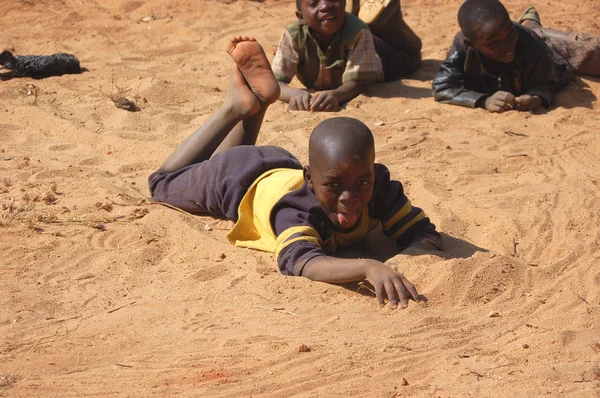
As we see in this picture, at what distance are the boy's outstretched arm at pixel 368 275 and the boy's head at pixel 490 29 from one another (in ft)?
11.8

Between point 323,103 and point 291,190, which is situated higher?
point 291,190

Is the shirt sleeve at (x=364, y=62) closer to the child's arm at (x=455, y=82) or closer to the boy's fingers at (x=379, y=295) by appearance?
the child's arm at (x=455, y=82)

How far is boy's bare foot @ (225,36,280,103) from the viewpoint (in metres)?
5.38

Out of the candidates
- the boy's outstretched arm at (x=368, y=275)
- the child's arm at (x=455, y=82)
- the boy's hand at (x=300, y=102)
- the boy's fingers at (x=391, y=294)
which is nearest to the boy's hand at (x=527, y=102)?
the child's arm at (x=455, y=82)

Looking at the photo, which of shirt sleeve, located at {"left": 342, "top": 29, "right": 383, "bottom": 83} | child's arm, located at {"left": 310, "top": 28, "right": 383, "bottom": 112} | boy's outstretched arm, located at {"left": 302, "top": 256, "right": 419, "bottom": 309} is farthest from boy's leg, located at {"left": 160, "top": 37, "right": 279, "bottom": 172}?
shirt sleeve, located at {"left": 342, "top": 29, "right": 383, "bottom": 83}

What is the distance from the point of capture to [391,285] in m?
4.02

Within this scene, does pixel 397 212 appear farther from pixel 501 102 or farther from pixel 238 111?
pixel 501 102

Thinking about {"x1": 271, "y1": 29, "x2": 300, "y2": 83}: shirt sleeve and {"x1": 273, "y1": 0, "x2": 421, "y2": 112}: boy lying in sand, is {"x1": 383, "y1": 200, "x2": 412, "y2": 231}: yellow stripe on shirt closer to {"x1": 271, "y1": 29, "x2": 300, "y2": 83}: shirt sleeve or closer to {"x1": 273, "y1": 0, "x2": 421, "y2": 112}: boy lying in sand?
{"x1": 273, "y1": 0, "x2": 421, "y2": 112}: boy lying in sand

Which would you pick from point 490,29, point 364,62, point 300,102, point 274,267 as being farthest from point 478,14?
point 274,267

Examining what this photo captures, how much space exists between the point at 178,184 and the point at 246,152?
0.52 m

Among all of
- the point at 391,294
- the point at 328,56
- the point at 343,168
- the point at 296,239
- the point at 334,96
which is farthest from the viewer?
the point at 328,56

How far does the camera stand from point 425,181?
5.66 metres

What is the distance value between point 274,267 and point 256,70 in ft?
4.74

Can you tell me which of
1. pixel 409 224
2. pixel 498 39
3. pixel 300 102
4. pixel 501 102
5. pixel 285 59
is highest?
pixel 498 39
